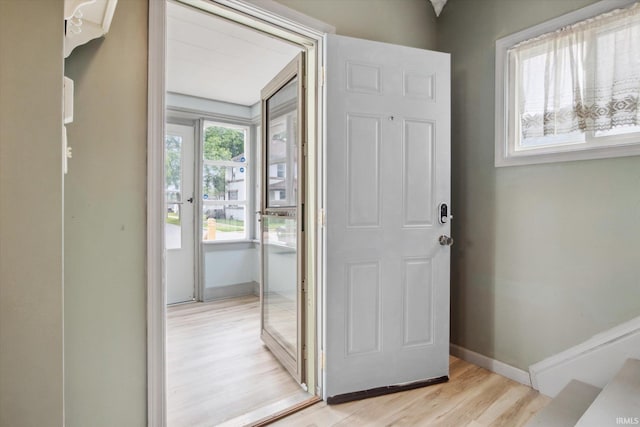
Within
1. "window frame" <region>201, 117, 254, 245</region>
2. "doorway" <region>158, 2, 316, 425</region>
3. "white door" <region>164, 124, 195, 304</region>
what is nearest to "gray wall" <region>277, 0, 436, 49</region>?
"doorway" <region>158, 2, 316, 425</region>

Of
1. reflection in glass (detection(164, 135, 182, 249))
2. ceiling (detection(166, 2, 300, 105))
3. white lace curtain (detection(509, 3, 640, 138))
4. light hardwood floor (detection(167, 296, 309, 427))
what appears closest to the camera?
white lace curtain (detection(509, 3, 640, 138))

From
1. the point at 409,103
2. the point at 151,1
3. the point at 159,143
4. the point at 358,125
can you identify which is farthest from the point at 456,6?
the point at 159,143

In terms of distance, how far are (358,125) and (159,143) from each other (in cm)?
107

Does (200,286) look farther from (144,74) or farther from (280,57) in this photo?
(144,74)

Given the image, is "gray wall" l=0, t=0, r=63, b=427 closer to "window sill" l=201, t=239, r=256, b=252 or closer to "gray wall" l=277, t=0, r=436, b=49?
"gray wall" l=277, t=0, r=436, b=49

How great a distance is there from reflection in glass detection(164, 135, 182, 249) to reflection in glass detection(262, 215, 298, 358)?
1.77m

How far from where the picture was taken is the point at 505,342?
7.26 feet

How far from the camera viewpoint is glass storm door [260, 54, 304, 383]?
2146mm

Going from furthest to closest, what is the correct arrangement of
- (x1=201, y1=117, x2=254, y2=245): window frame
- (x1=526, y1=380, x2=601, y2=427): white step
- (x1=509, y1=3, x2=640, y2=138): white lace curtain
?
(x1=201, y1=117, x2=254, y2=245): window frame → (x1=509, y1=3, x2=640, y2=138): white lace curtain → (x1=526, y1=380, x2=601, y2=427): white step

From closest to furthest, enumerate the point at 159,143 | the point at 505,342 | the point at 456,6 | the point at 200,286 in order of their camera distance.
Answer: the point at 159,143, the point at 505,342, the point at 456,6, the point at 200,286

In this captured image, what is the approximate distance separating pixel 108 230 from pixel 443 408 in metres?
1.94

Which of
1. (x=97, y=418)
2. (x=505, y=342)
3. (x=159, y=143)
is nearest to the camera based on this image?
(x=97, y=418)

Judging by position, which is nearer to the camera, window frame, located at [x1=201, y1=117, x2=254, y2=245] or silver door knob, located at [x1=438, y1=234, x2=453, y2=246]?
silver door knob, located at [x1=438, y1=234, x2=453, y2=246]

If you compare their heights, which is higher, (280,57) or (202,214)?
(280,57)
